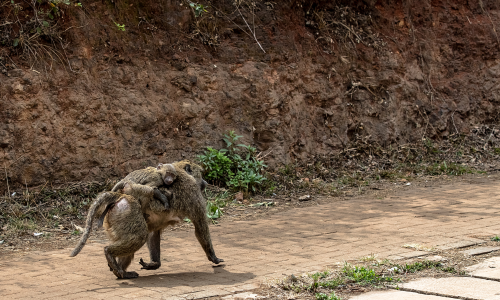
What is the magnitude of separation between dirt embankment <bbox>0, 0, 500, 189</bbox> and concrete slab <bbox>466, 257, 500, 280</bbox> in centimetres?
597

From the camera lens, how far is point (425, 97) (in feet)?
44.8

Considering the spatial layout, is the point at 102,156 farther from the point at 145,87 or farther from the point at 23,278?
the point at 23,278

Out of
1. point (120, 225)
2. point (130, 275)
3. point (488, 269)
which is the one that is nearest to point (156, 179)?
point (120, 225)

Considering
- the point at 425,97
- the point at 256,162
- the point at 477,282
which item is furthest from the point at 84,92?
the point at 425,97

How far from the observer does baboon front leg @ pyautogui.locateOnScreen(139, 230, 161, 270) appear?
575 cm

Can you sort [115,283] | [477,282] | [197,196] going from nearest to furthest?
[477,282]
[115,283]
[197,196]

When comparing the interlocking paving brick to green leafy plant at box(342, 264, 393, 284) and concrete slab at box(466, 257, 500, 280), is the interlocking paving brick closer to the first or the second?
concrete slab at box(466, 257, 500, 280)

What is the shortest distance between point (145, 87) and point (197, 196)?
4.71 metres

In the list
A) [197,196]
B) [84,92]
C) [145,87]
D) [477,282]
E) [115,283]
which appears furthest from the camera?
[145,87]

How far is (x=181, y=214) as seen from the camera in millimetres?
5789

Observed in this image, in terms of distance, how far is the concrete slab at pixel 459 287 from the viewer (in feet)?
14.7

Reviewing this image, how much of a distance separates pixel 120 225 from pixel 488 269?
11.4 feet

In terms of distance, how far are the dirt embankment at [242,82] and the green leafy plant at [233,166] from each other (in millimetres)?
364

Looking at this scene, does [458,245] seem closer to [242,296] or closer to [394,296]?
[394,296]
